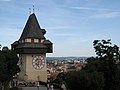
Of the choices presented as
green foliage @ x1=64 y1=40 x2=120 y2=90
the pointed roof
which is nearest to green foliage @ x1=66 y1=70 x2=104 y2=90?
green foliage @ x1=64 y1=40 x2=120 y2=90

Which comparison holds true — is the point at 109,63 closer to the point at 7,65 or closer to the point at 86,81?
Answer: the point at 86,81

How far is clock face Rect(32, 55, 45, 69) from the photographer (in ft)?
132

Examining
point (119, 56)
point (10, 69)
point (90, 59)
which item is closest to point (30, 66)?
point (10, 69)

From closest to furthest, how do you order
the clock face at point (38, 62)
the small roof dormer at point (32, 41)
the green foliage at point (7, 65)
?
the green foliage at point (7, 65) < the small roof dormer at point (32, 41) < the clock face at point (38, 62)

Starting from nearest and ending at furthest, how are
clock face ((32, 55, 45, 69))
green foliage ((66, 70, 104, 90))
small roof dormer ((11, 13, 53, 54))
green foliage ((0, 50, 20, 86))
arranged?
green foliage ((66, 70, 104, 90)) → green foliage ((0, 50, 20, 86)) → small roof dormer ((11, 13, 53, 54)) → clock face ((32, 55, 45, 69))

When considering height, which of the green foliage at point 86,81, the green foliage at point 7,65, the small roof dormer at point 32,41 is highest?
the small roof dormer at point 32,41

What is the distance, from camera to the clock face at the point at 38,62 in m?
40.2

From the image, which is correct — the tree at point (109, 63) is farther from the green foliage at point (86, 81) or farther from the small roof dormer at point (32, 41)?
the small roof dormer at point (32, 41)

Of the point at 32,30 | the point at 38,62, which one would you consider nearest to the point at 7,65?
the point at 38,62

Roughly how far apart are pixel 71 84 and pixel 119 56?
→ 492 centimetres

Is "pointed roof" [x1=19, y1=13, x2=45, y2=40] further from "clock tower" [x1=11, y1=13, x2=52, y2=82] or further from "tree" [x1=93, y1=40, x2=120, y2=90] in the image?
"tree" [x1=93, y1=40, x2=120, y2=90]

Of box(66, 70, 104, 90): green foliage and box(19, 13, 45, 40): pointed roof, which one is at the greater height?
box(19, 13, 45, 40): pointed roof

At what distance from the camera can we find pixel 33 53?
40094mm

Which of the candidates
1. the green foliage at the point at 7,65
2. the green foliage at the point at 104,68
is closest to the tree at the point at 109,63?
the green foliage at the point at 104,68
